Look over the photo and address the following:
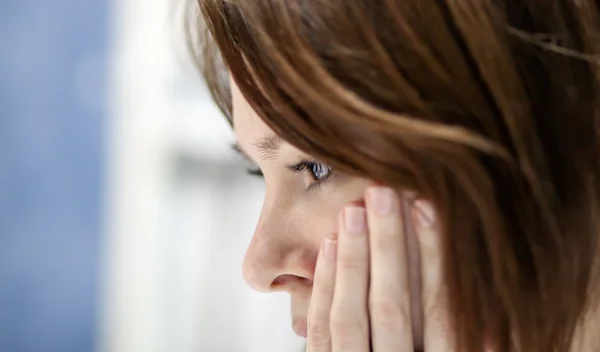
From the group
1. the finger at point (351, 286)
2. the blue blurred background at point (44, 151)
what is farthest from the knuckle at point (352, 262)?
the blue blurred background at point (44, 151)

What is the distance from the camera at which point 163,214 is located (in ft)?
4.85

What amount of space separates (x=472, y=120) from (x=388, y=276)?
15 centimetres

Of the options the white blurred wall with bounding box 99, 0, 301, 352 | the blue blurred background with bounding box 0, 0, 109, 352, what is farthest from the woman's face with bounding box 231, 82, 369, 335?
the blue blurred background with bounding box 0, 0, 109, 352

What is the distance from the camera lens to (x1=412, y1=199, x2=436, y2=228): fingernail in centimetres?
54

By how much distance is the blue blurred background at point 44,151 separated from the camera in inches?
58.5

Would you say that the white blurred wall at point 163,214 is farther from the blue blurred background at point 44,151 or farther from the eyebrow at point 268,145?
the eyebrow at point 268,145

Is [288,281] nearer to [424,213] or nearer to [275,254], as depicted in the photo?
[275,254]

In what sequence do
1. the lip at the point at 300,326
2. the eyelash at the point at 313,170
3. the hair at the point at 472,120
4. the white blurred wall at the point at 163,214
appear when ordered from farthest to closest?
1. the white blurred wall at the point at 163,214
2. the lip at the point at 300,326
3. the eyelash at the point at 313,170
4. the hair at the point at 472,120

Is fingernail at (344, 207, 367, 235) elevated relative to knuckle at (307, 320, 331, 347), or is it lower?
elevated

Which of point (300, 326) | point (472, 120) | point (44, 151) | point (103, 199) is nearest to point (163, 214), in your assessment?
point (103, 199)

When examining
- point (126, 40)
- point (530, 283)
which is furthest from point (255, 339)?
point (530, 283)

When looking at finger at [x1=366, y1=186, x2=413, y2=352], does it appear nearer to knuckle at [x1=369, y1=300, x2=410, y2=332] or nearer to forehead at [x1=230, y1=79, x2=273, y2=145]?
knuckle at [x1=369, y1=300, x2=410, y2=332]

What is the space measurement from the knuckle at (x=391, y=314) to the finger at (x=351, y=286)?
0.8 inches

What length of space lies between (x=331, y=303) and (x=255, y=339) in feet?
2.86
